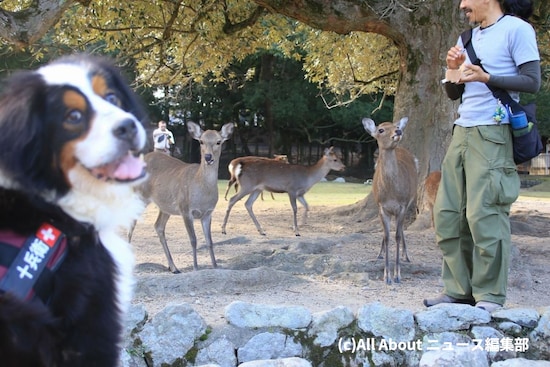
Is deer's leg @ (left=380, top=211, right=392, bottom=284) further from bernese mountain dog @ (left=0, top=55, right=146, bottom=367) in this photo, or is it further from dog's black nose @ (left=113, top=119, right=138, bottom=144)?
dog's black nose @ (left=113, top=119, right=138, bottom=144)

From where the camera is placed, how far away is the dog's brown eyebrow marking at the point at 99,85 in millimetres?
2008

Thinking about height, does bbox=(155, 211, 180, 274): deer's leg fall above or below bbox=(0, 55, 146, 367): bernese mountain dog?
below

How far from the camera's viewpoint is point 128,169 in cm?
196

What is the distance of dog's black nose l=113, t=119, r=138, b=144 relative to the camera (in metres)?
1.88

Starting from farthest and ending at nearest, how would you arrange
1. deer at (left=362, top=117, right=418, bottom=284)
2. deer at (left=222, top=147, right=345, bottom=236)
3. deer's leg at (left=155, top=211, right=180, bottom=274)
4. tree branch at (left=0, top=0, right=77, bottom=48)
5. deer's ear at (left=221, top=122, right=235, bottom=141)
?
deer at (left=222, top=147, right=345, bottom=236) → deer's ear at (left=221, top=122, right=235, bottom=141) → deer's leg at (left=155, top=211, right=180, bottom=274) → deer at (left=362, top=117, right=418, bottom=284) → tree branch at (left=0, top=0, right=77, bottom=48)

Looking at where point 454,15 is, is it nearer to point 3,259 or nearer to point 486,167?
point 486,167

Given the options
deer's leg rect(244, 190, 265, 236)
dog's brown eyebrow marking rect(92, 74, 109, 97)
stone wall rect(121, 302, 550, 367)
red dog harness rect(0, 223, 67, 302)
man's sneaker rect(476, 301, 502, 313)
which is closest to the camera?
red dog harness rect(0, 223, 67, 302)

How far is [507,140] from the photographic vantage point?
163 inches

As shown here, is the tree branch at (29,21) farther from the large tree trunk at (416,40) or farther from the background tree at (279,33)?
the large tree trunk at (416,40)

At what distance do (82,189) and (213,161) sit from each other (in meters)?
5.75

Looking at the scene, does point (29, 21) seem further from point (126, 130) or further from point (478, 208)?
point (126, 130)

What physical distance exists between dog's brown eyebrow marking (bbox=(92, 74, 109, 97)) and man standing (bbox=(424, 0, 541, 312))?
266 cm

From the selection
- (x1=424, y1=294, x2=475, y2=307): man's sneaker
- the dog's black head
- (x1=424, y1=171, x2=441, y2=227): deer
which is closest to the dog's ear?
the dog's black head

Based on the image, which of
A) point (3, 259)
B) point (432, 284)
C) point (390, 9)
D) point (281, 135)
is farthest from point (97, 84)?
point (281, 135)
